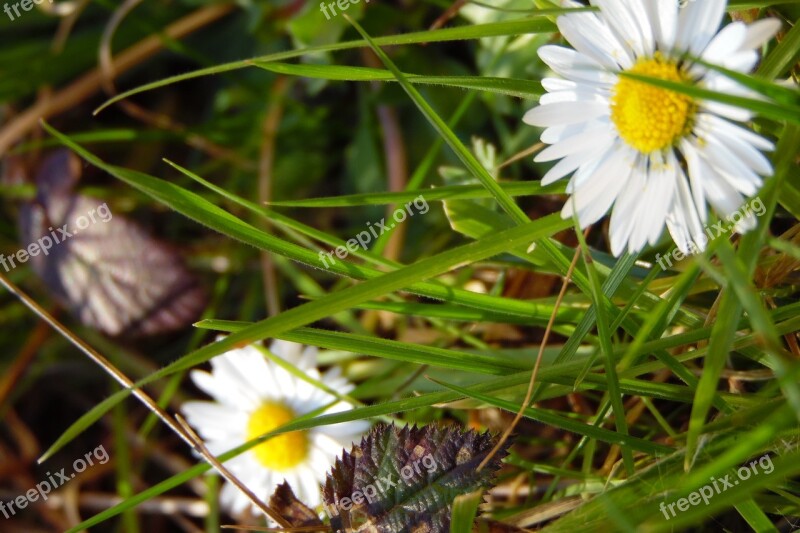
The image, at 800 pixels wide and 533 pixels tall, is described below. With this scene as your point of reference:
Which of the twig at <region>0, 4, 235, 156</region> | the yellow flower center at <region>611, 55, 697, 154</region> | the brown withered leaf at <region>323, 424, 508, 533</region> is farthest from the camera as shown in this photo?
the twig at <region>0, 4, 235, 156</region>

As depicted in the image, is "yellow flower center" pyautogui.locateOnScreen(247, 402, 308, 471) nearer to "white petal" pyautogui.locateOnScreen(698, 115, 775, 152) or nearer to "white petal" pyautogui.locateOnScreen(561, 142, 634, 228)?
"white petal" pyautogui.locateOnScreen(561, 142, 634, 228)


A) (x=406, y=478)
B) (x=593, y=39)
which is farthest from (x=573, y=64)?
(x=406, y=478)

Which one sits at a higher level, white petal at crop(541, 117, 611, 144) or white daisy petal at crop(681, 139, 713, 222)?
white petal at crop(541, 117, 611, 144)

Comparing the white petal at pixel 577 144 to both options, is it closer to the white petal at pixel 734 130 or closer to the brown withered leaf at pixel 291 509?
the white petal at pixel 734 130

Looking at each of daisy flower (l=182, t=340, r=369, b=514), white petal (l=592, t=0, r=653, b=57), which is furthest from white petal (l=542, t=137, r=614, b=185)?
daisy flower (l=182, t=340, r=369, b=514)

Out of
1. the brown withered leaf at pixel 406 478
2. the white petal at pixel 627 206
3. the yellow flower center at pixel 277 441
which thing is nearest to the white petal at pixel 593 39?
the white petal at pixel 627 206

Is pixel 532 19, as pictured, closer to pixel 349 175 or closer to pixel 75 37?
pixel 349 175

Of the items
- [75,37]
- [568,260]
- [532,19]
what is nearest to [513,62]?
[532,19]
